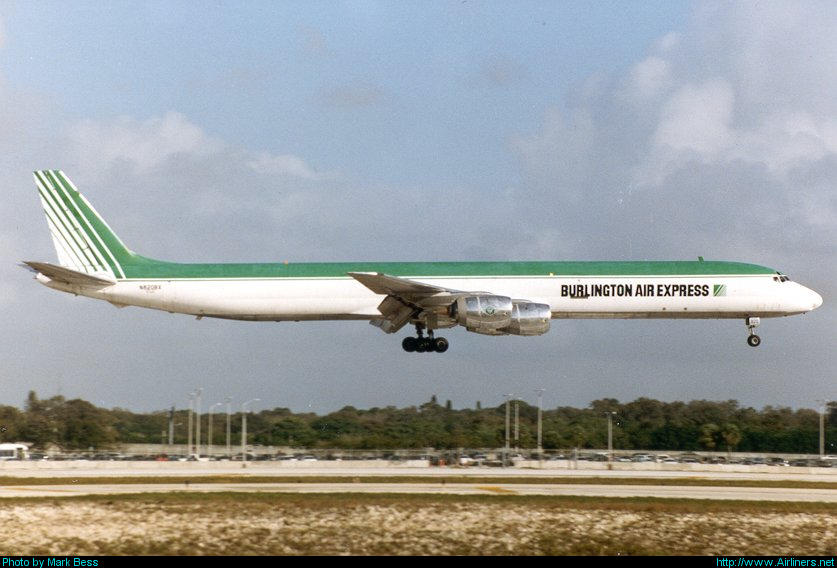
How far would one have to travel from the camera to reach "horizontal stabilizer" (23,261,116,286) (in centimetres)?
4184

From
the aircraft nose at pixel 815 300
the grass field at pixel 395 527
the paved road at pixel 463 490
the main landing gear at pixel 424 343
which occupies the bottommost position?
the grass field at pixel 395 527

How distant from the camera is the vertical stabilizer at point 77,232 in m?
45.3

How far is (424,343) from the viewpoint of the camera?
45719 mm

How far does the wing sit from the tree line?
23.4 meters

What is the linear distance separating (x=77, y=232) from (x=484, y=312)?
60.9ft

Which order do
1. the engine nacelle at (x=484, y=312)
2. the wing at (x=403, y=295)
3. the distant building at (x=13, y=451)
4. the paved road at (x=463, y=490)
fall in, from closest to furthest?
the paved road at (x=463, y=490), the wing at (x=403, y=295), the engine nacelle at (x=484, y=312), the distant building at (x=13, y=451)

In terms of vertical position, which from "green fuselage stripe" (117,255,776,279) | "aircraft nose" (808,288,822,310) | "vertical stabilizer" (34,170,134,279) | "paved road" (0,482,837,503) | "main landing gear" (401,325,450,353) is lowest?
"paved road" (0,482,837,503)

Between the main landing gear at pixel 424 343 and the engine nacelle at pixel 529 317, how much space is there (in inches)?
155

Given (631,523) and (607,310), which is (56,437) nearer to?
(607,310)

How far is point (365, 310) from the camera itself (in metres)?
44.7

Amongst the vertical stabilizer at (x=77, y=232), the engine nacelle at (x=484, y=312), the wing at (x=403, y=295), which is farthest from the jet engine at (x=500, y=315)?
the vertical stabilizer at (x=77, y=232)

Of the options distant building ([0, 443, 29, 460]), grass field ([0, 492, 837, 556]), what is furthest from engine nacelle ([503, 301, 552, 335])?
distant building ([0, 443, 29, 460])

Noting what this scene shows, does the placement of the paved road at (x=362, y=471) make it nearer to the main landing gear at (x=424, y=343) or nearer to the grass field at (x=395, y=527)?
the main landing gear at (x=424, y=343)

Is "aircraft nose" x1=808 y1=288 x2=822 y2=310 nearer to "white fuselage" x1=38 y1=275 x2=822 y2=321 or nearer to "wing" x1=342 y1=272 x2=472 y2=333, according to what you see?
"white fuselage" x1=38 y1=275 x2=822 y2=321
